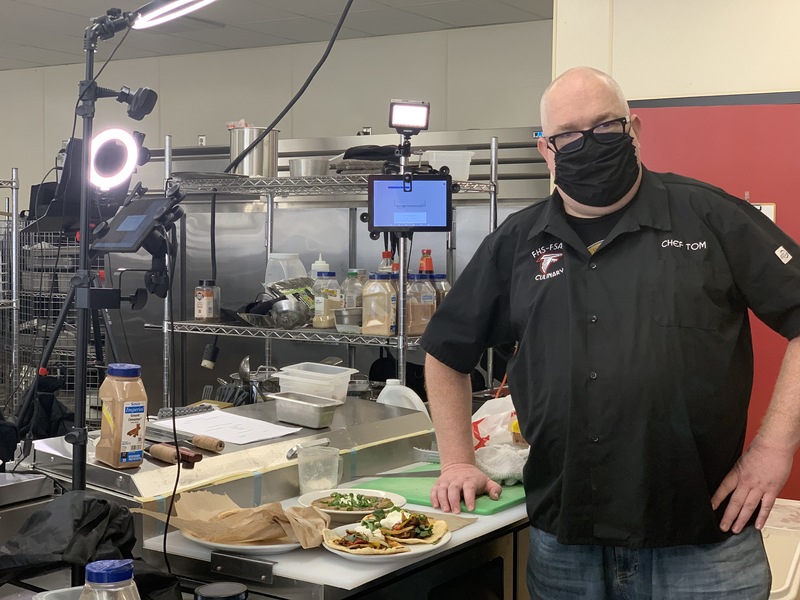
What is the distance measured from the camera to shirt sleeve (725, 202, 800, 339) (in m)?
1.67

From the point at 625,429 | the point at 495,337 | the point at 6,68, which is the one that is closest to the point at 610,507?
the point at 625,429

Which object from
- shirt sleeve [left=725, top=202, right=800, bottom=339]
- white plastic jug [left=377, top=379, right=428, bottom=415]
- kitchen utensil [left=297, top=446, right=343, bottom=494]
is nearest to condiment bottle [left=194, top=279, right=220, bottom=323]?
white plastic jug [left=377, top=379, right=428, bottom=415]

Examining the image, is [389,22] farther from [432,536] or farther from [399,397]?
[432,536]

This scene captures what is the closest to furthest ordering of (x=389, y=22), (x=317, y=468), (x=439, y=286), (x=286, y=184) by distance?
(x=317, y=468), (x=439, y=286), (x=286, y=184), (x=389, y=22)

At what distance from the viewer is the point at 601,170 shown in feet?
5.84

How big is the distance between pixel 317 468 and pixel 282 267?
6.34 ft

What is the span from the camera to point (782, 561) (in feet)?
7.39

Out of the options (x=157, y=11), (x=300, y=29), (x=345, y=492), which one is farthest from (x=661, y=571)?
(x=300, y=29)

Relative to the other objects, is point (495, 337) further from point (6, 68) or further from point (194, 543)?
point (6, 68)

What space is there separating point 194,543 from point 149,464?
278 mm

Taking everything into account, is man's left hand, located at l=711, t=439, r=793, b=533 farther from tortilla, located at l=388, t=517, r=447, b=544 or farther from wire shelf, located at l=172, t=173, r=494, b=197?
wire shelf, located at l=172, t=173, r=494, b=197

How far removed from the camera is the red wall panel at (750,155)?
3.31 m

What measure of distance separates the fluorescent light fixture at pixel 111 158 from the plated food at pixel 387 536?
0.97 m

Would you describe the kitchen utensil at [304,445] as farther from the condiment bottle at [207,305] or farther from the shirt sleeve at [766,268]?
the condiment bottle at [207,305]
